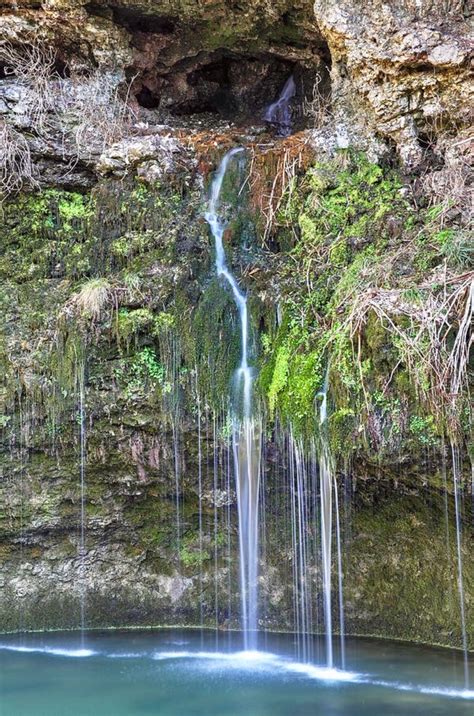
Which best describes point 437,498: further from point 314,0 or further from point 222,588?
point 314,0

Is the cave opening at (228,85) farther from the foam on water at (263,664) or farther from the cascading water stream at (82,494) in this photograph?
the foam on water at (263,664)

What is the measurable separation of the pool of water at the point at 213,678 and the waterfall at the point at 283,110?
689cm

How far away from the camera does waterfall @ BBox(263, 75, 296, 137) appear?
10359mm

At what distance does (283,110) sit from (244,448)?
18.9ft

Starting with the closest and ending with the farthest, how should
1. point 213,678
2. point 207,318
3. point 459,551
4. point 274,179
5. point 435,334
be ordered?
point 435,334 < point 213,678 < point 459,551 < point 207,318 < point 274,179

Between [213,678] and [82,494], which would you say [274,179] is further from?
[213,678]

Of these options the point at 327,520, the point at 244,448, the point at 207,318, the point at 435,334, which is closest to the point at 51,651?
the point at 244,448

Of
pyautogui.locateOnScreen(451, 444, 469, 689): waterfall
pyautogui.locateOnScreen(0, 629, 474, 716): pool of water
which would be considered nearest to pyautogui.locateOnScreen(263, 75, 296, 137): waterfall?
pyautogui.locateOnScreen(451, 444, 469, 689): waterfall

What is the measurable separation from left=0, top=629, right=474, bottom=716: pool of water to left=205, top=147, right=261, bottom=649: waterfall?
1.66 ft

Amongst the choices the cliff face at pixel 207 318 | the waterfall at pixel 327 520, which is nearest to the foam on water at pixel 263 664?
the waterfall at pixel 327 520

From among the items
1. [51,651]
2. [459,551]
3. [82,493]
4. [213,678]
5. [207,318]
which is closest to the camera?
[213,678]

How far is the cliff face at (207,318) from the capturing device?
258 inches

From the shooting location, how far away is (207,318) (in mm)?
7199

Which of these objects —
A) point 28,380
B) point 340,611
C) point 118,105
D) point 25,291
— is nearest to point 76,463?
point 28,380
